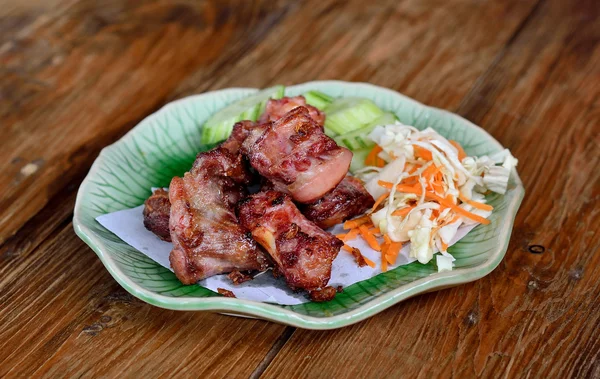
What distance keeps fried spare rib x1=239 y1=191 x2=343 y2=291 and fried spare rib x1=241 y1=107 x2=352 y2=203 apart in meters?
0.09

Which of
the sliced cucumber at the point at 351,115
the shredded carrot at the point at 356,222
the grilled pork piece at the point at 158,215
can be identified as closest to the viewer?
the grilled pork piece at the point at 158,215

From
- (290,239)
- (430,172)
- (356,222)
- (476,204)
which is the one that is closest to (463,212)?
(476,204)

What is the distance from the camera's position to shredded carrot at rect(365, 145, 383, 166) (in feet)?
12.5

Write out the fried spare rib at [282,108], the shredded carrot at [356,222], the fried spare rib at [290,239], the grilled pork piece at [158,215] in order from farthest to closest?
the fried spare rib at [282,108], the shredded carrot at [356,222], the grilled pork piece at [158,215], the fried spare rib at [290,239]

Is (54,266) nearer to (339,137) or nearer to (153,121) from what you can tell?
(153,121)

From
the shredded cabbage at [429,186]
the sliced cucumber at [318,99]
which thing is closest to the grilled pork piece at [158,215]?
the shredded cabbage at [429,186]

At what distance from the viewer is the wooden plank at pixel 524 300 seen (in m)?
2.88

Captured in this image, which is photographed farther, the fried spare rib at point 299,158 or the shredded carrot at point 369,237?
the shredded carrot at point 369,237

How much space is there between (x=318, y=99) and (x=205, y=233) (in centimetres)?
146

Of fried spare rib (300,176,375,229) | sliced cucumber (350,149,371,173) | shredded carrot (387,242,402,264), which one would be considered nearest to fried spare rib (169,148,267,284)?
fried spare rib (300,176,375,229)

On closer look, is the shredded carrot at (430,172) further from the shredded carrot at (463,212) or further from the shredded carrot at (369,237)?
the shredded carrot at (369,237)

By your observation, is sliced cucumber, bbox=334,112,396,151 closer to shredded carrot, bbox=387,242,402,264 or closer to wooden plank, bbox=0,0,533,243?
shredded carrot, bbox=387,242,402,264

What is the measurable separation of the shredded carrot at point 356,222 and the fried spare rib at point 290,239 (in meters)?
0.34

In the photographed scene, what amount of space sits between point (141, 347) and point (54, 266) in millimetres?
816
